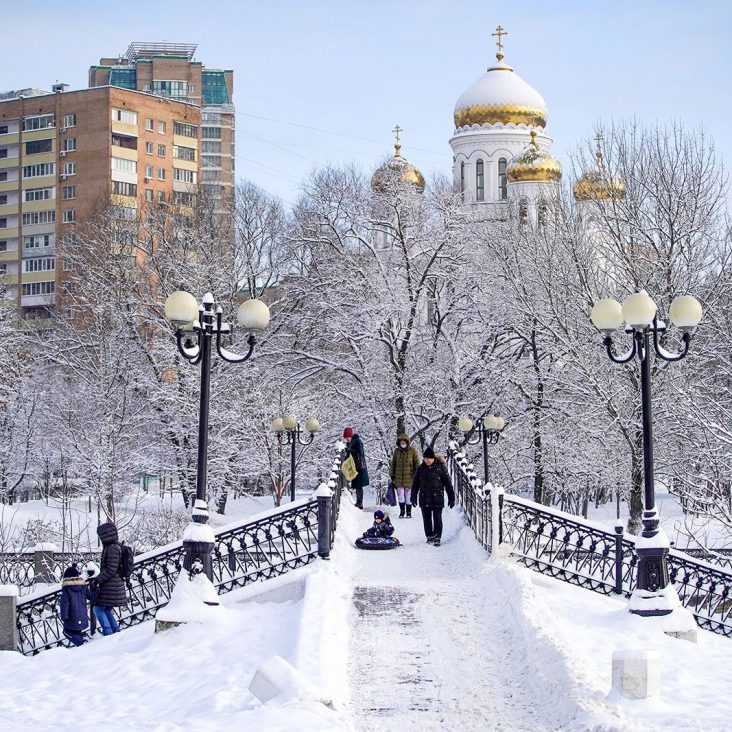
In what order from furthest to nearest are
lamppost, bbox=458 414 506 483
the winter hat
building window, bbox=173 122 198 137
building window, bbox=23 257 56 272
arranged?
building window, bbox=173 122 198 137 < building window, bbox=23 257 56 272 < lamppost, bbox=458 414 506 483 < the winter hat

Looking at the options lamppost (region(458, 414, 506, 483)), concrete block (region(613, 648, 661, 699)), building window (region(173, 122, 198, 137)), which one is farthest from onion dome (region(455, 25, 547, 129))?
concrete block (region(613, 648, 661, 699))

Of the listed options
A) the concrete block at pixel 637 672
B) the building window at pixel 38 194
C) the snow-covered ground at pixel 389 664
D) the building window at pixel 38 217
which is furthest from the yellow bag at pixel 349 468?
the building window at pixel 38 194

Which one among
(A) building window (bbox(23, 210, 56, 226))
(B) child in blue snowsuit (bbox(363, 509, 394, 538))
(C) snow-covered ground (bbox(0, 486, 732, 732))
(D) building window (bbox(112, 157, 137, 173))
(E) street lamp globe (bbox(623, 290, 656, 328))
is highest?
(D) building window (bbox(112, 157, 137, 173))

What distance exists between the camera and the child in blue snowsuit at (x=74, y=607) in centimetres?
1648

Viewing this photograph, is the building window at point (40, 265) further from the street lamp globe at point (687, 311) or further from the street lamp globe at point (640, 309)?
the street lamp globe at point (640, 309)

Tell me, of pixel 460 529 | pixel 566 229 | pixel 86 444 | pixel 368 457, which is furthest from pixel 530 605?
pixel 86 444

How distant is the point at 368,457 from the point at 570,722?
90.1 ft

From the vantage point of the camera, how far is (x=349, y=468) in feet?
77.2

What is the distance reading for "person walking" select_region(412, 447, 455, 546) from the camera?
18.2m

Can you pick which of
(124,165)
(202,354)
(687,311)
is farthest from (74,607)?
(124,165)

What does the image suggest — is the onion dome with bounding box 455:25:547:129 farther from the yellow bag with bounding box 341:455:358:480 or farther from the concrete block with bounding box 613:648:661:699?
the concrete block with bounding box 613:648:661:699

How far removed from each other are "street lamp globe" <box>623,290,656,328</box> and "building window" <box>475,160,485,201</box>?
152ft

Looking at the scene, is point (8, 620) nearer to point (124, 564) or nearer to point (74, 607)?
point (74, 607)

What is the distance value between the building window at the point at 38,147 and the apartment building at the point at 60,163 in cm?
6
